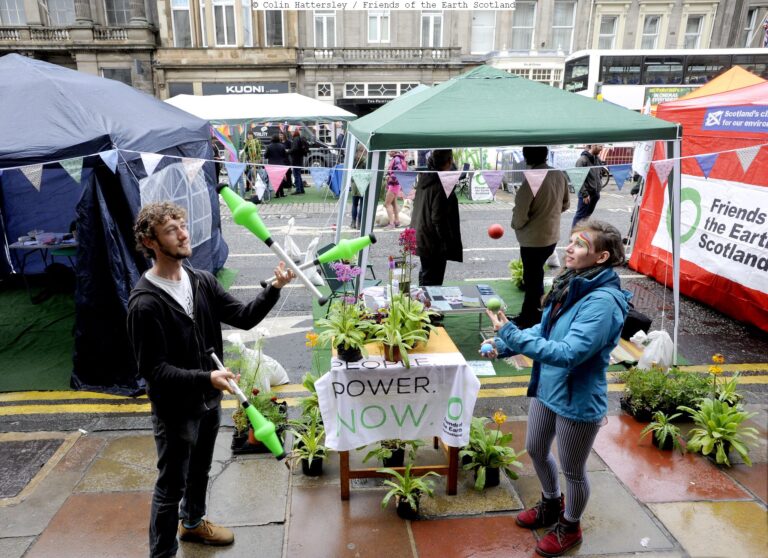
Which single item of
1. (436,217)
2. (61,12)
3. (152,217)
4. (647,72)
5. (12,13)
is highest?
(61,12)

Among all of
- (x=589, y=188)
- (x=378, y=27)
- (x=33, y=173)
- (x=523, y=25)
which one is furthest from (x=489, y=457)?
(x=523, y=25)

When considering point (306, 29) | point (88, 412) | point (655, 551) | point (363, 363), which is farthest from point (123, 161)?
point (306, 29)

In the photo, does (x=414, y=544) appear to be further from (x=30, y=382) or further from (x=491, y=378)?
(x=30, y=382)

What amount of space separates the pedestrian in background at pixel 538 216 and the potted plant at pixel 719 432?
242 cm

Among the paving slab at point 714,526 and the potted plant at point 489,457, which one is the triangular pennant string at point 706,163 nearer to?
the paving slab at point 714,526

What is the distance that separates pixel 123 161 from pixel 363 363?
11.0 ft

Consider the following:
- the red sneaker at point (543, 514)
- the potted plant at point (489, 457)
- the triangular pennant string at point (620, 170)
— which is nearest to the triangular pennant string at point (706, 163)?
the triangular pennant string at point (620, 170)

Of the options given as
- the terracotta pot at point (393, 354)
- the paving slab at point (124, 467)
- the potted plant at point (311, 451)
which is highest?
the terracotta pot at point (393, 354)

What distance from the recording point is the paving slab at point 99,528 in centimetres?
317

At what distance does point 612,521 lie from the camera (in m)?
3.40

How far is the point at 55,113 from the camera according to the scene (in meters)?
5.17

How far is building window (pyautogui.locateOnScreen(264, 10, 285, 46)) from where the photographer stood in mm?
27172

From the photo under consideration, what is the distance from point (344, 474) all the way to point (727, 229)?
6015mm

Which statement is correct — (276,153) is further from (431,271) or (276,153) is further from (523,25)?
(523,25)
